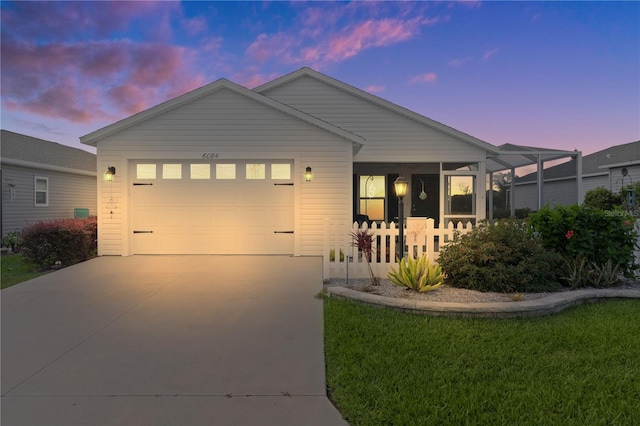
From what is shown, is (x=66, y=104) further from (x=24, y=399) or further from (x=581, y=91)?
(x=581, y=91)

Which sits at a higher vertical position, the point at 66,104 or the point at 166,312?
the point at 66,104

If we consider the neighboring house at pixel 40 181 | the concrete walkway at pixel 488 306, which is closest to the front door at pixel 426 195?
the concrete walkway at pixel 488 306

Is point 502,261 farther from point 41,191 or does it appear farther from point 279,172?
point 41,191

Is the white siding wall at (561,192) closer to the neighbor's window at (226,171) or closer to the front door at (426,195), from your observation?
the front door at (426,195)

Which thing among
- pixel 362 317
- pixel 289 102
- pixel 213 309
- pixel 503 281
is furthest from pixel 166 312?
pixel 289 102

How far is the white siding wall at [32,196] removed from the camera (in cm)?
1277

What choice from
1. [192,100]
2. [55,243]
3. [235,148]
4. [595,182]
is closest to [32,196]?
[55,243]

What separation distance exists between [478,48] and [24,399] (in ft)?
45.2

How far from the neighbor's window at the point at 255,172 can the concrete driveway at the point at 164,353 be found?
3545 millimetres

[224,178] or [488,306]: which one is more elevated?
[224,178]

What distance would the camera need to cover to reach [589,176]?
21.8 m

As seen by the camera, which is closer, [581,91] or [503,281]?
[503,281]

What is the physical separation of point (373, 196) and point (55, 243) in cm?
996

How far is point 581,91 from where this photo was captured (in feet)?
43.6
